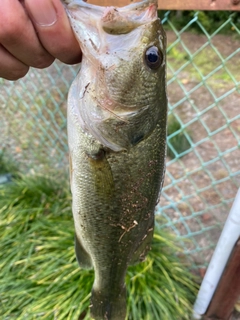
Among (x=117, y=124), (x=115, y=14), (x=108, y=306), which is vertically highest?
(x=115, y=14)

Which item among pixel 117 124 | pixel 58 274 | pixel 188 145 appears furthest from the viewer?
pixel 188 145

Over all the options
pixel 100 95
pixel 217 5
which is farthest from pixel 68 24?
pixel 217 5

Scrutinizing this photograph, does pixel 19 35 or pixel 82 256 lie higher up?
pixel 19 35

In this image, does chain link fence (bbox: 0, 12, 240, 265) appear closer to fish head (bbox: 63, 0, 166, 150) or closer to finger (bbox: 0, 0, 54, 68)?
fish head (bbox: 63, 0, 166, 150)

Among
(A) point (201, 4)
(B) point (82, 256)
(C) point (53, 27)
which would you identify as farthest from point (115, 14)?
(B) point (82, 256)

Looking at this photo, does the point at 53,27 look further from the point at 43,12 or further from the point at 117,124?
the point at 117,124

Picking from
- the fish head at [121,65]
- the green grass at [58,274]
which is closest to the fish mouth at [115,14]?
the fish head at [121,65]

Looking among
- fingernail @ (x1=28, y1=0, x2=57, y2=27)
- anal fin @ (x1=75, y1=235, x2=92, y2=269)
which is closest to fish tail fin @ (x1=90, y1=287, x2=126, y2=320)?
anal fin @ (x1=75, y1=235, x2=92, y2=269)
